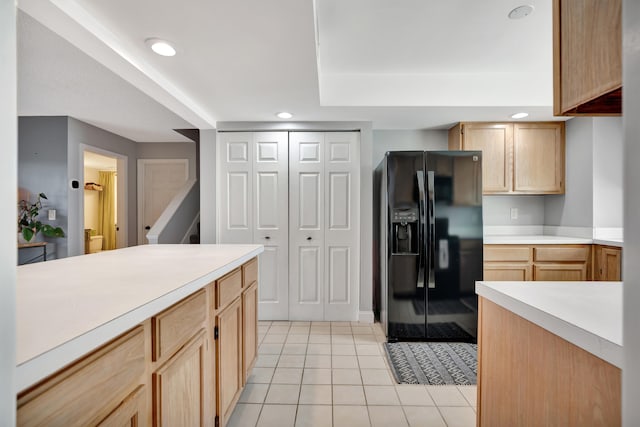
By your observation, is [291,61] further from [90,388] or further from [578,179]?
[578,179]

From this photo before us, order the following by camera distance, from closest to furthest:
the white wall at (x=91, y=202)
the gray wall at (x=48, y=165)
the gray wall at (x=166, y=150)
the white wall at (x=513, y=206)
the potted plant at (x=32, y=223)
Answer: the potted plant at (x=32, y=223), the white wall at (x=513, y=206), the gray wall at (x=48, y=165), the gray wall at (x=166, y=150), the white wall at (x=91, y=202)

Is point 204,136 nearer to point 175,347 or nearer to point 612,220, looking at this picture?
point 175,347

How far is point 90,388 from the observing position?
704 millimetres

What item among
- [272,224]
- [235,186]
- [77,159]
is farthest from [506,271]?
[77,159]

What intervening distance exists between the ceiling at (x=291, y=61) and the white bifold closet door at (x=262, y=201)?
0.30 m

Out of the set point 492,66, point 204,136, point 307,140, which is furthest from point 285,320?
point 492,66

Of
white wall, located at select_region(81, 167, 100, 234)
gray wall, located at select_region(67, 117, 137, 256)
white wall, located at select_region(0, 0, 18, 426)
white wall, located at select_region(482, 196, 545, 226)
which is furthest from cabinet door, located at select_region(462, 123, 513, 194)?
white wall, located at select_region(81, 167, 100, 234)

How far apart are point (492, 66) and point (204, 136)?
2.96 metres

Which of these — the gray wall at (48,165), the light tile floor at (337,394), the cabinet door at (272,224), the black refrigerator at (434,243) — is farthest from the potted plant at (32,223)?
the black refrigerator at (434,243)

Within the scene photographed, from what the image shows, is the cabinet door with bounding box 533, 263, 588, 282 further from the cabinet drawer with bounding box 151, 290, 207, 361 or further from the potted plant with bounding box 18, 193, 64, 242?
the potted plant with bounding box 18, 193, 64, 242

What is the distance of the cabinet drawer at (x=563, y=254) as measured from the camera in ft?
10.2

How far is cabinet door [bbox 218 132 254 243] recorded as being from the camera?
3.54 m

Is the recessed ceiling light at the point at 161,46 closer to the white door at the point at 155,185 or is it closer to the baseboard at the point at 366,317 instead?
the baseboard at the point at 366,317

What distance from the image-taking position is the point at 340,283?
3518mm
